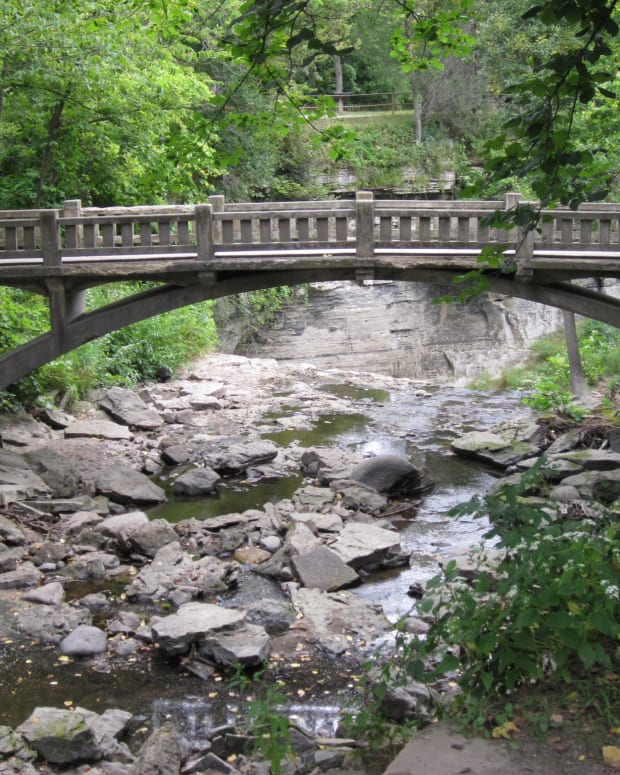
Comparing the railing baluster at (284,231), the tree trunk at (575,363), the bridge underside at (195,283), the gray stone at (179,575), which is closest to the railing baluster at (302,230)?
the railing baluster at (284,231)

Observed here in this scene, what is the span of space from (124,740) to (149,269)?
6.68 m

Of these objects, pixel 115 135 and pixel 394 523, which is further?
pixel 115 135

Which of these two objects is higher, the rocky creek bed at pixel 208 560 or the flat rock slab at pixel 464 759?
the flat rock slab at pixel 464 759

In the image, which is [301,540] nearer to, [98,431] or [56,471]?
[56,471]

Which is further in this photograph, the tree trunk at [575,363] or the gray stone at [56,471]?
the tree trunk at [575,363]

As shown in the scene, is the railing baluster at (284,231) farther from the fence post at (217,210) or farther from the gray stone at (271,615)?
the gray stone at (271,615)

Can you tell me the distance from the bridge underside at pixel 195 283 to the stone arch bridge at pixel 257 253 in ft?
0.05

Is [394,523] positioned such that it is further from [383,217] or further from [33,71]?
[33,71]

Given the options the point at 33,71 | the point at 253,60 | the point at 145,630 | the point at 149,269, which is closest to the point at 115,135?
the point at 33,71

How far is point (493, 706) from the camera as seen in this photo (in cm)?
480

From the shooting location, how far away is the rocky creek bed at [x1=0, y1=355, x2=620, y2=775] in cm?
701

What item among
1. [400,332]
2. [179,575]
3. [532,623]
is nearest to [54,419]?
[179,575]

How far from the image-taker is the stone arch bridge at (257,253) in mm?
12031

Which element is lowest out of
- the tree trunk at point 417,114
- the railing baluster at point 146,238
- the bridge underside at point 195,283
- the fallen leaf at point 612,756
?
the fallen leaf at point 612,756
